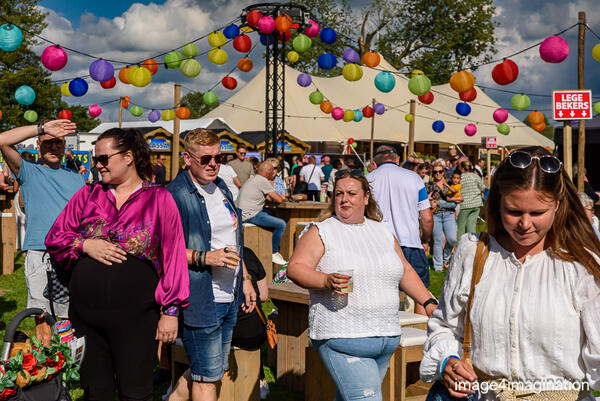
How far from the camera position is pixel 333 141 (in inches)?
1194

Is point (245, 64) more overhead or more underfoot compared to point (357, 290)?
more overhead

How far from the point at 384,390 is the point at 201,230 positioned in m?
1.66

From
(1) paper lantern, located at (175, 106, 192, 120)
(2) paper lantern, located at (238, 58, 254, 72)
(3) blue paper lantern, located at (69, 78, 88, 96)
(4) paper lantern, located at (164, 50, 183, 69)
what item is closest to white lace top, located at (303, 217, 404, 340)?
(3) blue paper lantern, located at (69, 78, 88, 96)

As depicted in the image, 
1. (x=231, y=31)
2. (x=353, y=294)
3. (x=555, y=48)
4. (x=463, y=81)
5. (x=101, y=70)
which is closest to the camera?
(x=353, y=294)

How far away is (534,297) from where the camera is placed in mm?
2047

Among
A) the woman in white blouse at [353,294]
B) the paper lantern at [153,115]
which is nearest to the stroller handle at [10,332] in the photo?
the woman in white blouse at [353,294]

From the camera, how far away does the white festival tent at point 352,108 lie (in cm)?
3108

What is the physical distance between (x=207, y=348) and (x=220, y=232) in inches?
26.0

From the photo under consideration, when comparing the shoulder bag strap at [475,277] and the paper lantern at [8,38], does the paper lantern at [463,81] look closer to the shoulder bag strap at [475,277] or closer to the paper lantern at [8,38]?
the paper lantern at [8,38]

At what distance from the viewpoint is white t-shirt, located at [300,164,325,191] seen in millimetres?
18375

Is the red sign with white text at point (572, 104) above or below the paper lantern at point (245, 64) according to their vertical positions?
below

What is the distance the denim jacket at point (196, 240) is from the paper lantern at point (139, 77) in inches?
385

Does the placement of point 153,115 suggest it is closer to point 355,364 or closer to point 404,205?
point 404,205

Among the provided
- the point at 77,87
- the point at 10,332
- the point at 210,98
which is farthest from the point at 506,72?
the point at 10,332
